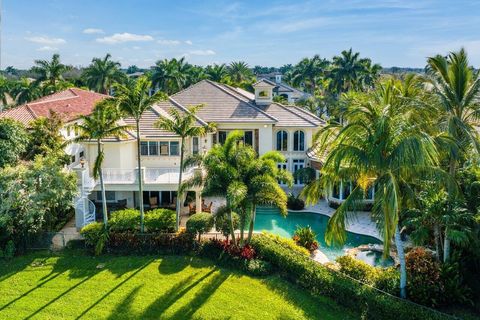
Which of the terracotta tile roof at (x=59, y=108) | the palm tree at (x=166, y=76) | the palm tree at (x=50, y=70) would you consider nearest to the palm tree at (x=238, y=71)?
the palm tree at (x=166, y=76)

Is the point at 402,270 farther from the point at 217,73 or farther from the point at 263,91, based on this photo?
the point at 217,73

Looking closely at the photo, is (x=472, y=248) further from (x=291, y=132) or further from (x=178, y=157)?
(x=291, y=132)

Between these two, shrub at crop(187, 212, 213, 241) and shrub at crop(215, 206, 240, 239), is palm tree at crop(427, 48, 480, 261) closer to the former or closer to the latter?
shrub at crop(215, 206, 240, 239)

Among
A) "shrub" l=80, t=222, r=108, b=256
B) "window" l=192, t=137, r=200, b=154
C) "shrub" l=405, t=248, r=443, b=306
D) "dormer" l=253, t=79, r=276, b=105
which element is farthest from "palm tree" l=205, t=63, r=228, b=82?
"shrub" l=405, t=248, r=443, b=306

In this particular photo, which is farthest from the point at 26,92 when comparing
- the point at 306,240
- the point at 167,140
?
the point at 306,240

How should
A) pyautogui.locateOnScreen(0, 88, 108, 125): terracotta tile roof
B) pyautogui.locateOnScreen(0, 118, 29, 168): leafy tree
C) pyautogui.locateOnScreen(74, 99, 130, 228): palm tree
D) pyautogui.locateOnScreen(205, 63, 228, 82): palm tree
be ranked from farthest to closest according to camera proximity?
pyautogui.locateOnScreen(205, 63, 228, 82): palm tree
pyautogui.locateOnScreen(0, 88, 108, 125): terracotta tile roof
pyautogui.locateOnScreen(0, 118, 29, 168): leafy tree
pyautogui.locateOnScreen(74, 99, 130, 228): palm tree

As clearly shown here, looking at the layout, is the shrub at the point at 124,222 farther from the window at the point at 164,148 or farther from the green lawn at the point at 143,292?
the window at the point at 164,148

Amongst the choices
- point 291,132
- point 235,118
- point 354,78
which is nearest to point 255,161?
point 235,118
